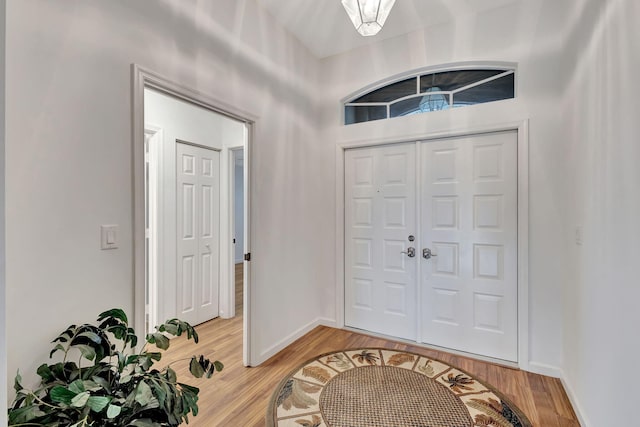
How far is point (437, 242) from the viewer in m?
2.81

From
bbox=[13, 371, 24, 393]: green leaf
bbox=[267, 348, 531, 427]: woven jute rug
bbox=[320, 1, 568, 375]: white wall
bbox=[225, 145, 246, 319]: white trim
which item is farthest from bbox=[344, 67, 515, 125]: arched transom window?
bbox=[13, 371, 24, 393]: green leaf

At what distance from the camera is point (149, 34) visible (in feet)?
5.60

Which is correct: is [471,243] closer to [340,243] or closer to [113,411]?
[340,243]

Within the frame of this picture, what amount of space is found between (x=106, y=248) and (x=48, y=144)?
538 millimetres

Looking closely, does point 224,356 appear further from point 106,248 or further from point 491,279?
point 491,279

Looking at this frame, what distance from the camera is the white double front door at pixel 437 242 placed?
8.36ft

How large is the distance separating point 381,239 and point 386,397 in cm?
147

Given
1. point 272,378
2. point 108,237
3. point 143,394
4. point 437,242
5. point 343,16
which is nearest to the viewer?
point 143,394

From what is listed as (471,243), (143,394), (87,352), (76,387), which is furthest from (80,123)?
(471,243)

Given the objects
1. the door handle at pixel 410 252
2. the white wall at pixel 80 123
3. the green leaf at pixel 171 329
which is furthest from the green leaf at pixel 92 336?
the door handle at pixel 410 252

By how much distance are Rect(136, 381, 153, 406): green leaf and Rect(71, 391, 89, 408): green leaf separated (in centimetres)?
15

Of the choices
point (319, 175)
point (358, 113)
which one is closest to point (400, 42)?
point (358, 113)

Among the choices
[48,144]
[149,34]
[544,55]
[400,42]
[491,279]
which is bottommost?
[491,279]

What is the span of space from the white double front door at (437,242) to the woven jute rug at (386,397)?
1.59 ft
